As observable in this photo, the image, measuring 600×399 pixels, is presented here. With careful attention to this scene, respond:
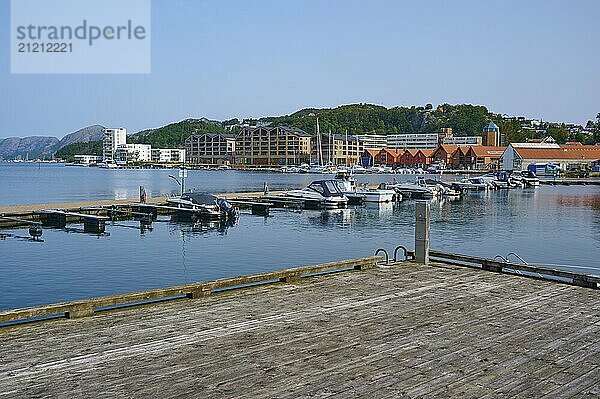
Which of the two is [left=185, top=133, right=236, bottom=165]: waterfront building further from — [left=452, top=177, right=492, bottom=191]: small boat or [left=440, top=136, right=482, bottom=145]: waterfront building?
[left=452, top=177, right=492, bottom=191]: small boat

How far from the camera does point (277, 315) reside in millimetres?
8508

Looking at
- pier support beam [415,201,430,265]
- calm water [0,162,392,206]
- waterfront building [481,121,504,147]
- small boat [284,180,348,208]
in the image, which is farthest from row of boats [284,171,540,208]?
waterfront building [481,121,504,147]

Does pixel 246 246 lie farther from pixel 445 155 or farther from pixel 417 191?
pixel 445 155

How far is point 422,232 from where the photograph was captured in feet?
42.2

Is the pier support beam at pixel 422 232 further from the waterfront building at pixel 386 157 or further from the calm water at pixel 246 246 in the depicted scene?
the waterfront building at pixel 386 157

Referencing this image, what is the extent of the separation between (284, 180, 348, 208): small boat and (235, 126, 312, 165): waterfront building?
120 metres

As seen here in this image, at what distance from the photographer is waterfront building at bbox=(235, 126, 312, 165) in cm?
16575

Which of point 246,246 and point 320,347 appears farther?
point 246,246

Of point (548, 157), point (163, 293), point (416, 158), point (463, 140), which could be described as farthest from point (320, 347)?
point (463, 140)

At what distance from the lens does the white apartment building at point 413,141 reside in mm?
184875

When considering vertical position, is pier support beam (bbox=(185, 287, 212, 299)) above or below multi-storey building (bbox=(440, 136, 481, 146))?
below

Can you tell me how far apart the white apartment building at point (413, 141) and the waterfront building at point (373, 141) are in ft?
10.6

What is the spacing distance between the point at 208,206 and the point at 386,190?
761 inches

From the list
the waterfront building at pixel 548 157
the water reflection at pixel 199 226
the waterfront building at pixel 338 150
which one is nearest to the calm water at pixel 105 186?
the water reflection at pixel 199 226
